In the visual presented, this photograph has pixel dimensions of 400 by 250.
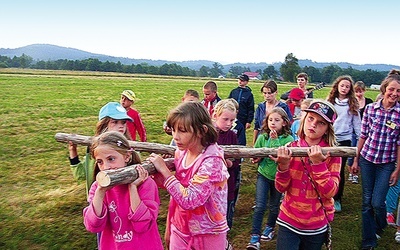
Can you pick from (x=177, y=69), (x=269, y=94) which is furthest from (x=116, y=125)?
(x=177, y=69)

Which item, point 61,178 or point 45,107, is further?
point 45,107

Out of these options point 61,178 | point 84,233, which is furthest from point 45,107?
point 84,233

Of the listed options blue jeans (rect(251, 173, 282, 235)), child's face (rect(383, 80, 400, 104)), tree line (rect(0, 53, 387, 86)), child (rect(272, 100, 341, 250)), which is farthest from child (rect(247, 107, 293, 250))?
tree line (rect(0, 53, 387, 86))

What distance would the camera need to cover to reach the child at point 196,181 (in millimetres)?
2631

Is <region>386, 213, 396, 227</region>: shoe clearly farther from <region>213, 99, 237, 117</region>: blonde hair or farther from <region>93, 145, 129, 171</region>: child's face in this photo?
<region>93, 145, 129, 171</region>: child's face

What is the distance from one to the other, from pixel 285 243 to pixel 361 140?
236 centimetres

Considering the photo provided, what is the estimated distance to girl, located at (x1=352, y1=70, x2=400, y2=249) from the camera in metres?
4.79

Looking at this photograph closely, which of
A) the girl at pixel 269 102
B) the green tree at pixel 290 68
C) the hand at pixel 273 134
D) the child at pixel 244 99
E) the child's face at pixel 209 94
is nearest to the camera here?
the hand at pixel 273 134

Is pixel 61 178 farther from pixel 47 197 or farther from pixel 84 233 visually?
pixel 84 233

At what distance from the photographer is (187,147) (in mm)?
2748

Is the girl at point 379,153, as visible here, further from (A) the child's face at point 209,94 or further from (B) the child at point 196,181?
(A) the child's face at point 209,94

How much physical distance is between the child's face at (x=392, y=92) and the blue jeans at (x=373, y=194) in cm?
81

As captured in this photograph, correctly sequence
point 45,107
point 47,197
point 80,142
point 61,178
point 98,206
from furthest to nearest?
point 45,107 → point 61,178 → point 47,197 → point 80,142 → point 98,206

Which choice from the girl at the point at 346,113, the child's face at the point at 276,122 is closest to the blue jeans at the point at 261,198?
the child's face at the point at 276,122
